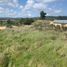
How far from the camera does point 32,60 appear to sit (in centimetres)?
1154

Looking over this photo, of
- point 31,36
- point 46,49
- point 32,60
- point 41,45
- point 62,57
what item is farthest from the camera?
point 31,36

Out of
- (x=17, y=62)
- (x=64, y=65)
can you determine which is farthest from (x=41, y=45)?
(x=64, y=65)

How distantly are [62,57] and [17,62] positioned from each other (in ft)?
9.65

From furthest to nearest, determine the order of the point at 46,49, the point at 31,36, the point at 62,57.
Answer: the point at 31,36, the point at 46,49, the point at 62,57

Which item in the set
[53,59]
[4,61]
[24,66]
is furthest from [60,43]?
[4,61]

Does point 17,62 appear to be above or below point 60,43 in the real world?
below

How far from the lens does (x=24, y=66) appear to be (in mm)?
11547

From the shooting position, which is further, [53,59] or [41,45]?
[41,45]

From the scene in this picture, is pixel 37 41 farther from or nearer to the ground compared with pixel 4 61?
farther from the ground

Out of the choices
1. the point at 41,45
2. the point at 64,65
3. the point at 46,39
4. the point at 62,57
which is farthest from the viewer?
the point at 46,39

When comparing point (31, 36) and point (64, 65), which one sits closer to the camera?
point (64, 65)

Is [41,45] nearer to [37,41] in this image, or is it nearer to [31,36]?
[37,41]

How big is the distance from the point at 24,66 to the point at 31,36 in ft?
15.6

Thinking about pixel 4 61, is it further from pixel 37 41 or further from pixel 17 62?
pixel 37 41
